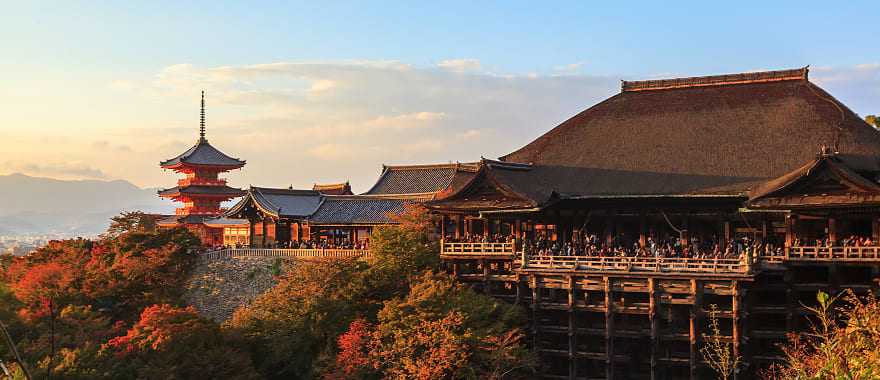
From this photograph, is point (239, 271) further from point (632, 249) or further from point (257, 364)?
point (632, 249)

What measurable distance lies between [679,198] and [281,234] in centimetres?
2646

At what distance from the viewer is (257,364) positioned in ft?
109

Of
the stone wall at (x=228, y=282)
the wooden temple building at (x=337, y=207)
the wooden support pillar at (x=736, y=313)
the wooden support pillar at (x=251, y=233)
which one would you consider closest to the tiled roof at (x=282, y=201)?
the wooden temple building at (x=337, y=207)

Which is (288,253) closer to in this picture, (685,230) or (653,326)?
(685,230)

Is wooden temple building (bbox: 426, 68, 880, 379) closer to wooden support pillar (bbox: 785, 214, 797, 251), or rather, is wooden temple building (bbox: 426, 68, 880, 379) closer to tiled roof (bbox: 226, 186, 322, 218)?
wooden support pillar (bbox: 785, 214, 797, 251)

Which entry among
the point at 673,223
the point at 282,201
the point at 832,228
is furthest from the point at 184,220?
the point at 832,228

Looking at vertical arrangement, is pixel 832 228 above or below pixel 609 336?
above

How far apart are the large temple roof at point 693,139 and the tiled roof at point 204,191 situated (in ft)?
107

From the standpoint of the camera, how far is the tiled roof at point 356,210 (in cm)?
4783

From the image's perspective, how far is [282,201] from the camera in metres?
51.1

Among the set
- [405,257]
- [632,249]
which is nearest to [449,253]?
[405,257]

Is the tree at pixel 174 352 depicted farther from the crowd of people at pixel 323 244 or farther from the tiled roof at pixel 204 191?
the tiled roof at pixel 204 191

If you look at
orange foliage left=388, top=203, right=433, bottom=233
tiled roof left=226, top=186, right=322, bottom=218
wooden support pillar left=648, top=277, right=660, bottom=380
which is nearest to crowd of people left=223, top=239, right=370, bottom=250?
tiled roof left=226, top=186, right=322, bottom=218

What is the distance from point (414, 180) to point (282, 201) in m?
8.43
